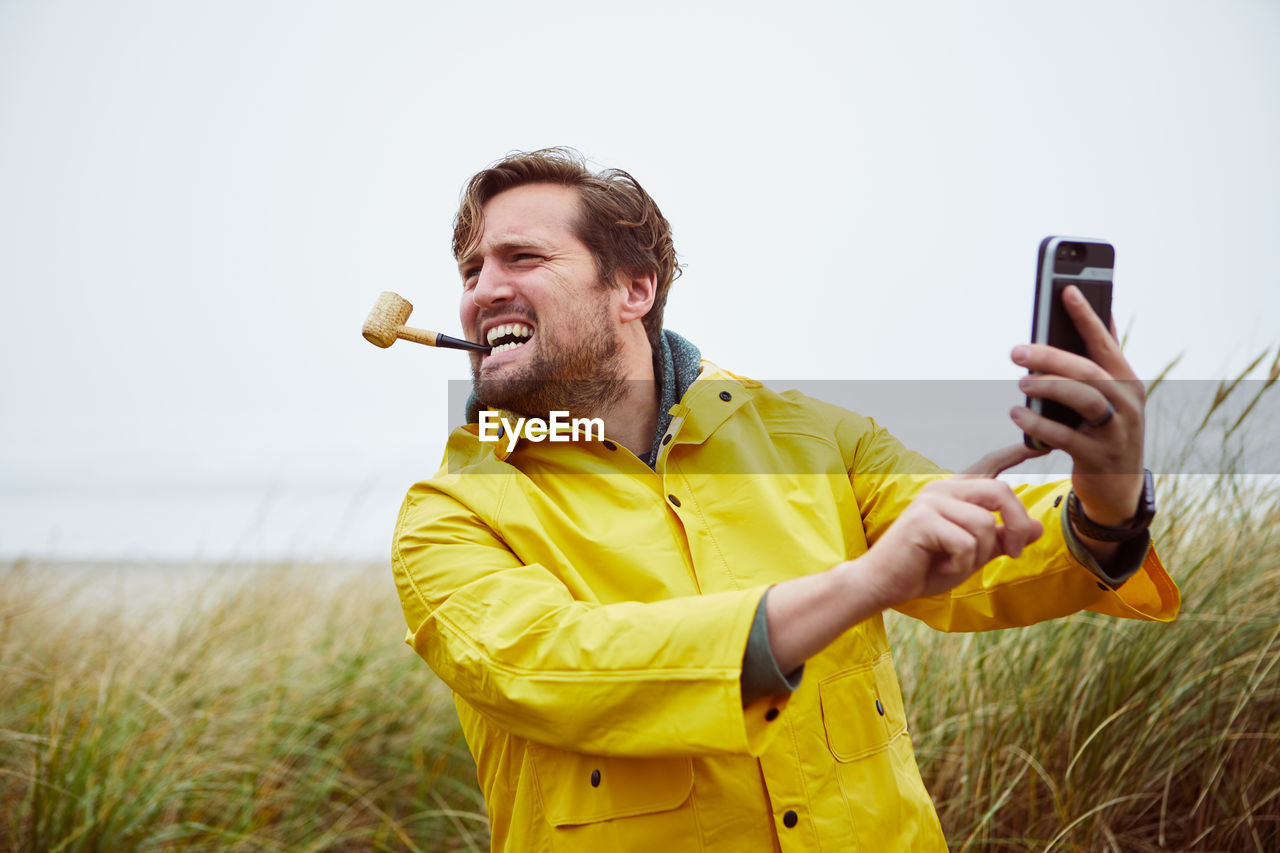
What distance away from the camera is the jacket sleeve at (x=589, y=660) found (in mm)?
1332

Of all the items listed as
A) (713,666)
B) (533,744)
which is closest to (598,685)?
(713,666)

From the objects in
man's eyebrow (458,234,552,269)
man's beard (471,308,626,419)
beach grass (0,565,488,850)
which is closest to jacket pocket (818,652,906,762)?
man's beard (471,308,626,419)

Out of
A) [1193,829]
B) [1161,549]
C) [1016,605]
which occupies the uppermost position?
[1016,605]

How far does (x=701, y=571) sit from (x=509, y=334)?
95 centimetres

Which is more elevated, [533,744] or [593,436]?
[593,436]

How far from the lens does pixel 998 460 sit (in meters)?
1.41

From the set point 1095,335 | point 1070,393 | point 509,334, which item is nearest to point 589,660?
point 1070,393

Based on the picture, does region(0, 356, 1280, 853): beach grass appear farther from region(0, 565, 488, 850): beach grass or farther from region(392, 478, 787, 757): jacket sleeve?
region(392, 478, 787, 757): jacket sleeve

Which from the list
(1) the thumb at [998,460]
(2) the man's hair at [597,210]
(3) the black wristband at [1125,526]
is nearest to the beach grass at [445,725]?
(3) the black wristband at [1125,526]

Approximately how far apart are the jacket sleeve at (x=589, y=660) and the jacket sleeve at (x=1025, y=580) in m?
0.74

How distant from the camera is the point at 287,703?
341 cm

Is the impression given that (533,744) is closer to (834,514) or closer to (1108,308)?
(834,514)

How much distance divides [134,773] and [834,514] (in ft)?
8.01

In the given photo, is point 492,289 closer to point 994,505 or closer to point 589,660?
point 589,660
